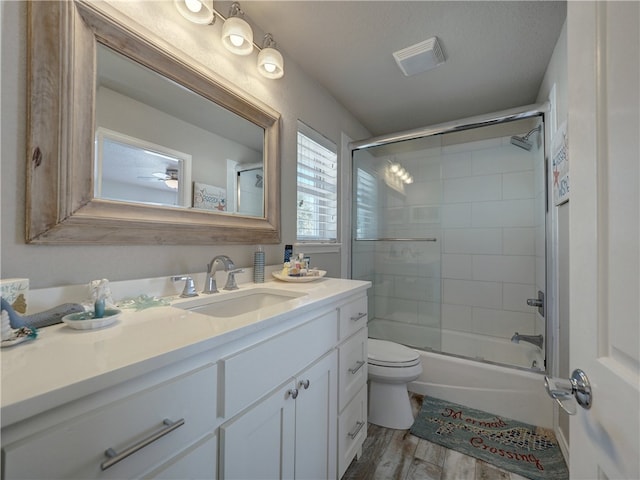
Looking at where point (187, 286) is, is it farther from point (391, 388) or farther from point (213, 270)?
point (391, 388)

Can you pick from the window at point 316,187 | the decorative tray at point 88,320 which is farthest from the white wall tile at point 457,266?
the decorative tray at point 88,320

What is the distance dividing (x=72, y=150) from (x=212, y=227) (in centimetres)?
52

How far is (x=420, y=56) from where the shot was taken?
1.63 meters

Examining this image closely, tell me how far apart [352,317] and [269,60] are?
1375mm

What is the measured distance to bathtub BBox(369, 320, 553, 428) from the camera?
5.41ft

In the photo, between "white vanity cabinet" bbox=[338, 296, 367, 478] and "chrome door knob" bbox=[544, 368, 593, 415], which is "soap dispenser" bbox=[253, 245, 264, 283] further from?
"chrome door knob" bbox=[544, 368, 593, 415]

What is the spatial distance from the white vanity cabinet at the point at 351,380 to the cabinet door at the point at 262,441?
1.17ft

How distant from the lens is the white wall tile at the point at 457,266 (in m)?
2.60

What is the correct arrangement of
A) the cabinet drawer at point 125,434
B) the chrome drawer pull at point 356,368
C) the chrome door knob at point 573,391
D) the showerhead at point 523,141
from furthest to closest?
the showerhead at point 523,141 < the chrome drawer pull at point 356,368 < the chrome door knob at point 573,391 < the cabinet drawer at point 125,434

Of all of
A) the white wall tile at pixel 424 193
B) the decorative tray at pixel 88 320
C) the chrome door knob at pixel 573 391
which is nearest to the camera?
the chrome door knob at pixel 573 391

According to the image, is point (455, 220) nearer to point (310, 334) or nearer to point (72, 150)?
point (310, 334)

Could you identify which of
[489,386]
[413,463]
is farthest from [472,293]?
[413,463]

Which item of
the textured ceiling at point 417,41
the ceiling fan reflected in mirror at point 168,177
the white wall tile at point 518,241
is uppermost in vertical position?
the textured ceiling at point 417,41

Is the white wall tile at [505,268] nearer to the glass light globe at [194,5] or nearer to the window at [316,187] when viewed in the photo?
the window at [316,187]
